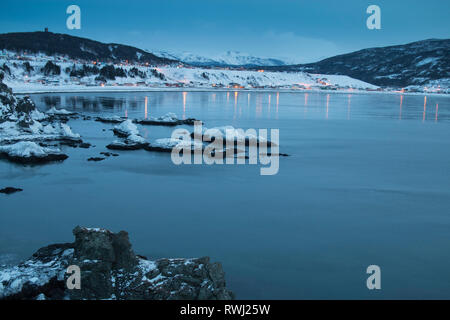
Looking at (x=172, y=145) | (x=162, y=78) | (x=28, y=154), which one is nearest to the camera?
(x=28, y=154)

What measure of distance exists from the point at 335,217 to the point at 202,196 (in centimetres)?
378

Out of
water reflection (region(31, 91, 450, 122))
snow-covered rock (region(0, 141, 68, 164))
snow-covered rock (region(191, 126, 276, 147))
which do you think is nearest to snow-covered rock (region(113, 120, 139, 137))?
snow-covered rock (region(191, 126, 276, 147))

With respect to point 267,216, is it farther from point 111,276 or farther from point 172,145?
point 172,145

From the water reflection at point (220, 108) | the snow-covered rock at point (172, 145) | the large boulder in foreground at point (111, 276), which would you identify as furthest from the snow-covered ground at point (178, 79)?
the large boulder in foreground at point (111, 276)

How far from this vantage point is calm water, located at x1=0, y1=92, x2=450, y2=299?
7031 mm

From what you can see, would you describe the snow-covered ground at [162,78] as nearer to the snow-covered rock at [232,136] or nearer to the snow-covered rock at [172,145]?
the snow-covered rock at [232,136]

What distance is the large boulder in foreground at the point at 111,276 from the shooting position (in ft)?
17.1

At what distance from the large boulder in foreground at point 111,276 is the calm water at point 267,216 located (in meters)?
Answer: 1.10

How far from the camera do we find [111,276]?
5.49 metres

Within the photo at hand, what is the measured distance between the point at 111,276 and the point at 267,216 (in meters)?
5.21

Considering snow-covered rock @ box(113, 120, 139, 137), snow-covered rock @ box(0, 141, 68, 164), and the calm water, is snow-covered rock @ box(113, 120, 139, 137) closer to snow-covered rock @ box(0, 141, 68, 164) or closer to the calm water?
the calm water

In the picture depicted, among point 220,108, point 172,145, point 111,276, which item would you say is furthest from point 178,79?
point 111,276

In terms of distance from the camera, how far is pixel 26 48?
175 m
